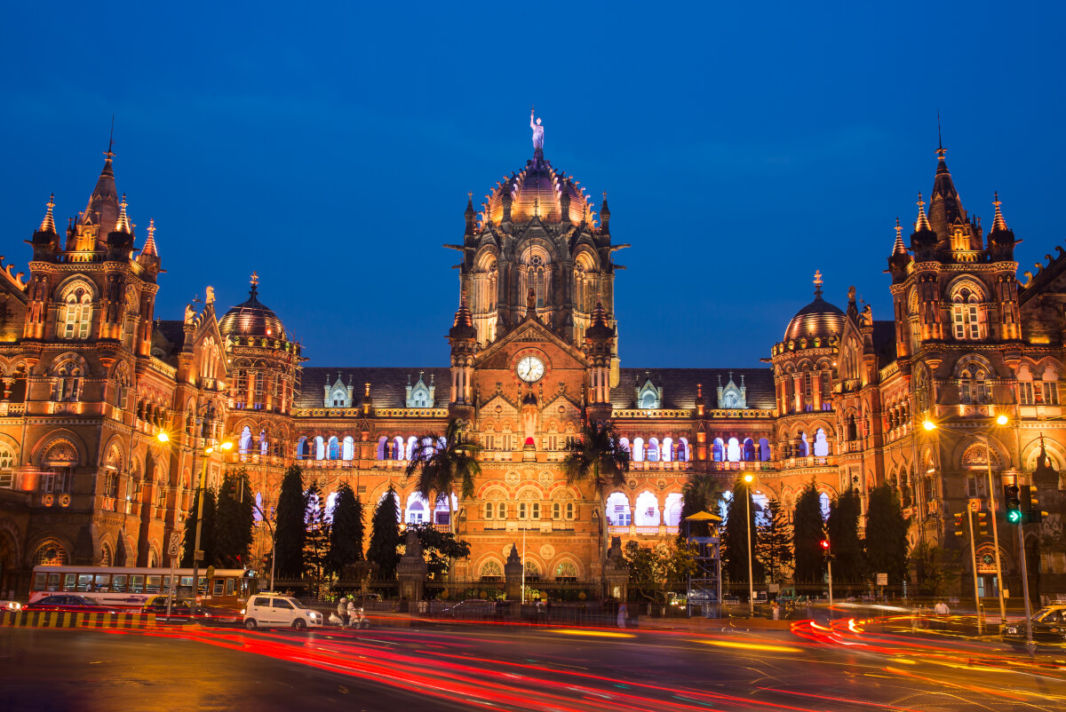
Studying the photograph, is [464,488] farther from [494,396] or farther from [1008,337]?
[1008,337]

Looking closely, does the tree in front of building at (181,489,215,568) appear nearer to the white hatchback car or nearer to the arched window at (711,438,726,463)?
the white hatchback car

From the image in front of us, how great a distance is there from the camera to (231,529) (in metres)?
69.0

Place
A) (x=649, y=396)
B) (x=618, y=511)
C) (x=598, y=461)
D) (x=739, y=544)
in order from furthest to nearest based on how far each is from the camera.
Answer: (x=649, y=396)
(x=618, y=511)
(x=598, y=461)
(x=739, y=544)

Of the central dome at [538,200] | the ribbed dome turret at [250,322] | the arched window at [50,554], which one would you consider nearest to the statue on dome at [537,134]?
the central dome at [538,200]

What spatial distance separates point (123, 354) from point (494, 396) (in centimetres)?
3111

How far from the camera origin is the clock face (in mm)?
90312

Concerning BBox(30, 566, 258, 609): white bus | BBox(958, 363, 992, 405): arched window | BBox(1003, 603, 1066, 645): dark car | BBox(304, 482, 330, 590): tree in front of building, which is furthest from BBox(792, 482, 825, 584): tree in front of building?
BBox(30, 566, 258, 609): white bus

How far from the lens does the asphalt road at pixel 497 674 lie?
2019 centimetres

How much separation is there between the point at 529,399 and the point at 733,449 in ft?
63.2

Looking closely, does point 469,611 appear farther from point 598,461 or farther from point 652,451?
point 652,451

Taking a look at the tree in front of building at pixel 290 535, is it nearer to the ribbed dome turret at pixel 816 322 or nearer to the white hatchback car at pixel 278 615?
the white hatchback car at pixel 278 615

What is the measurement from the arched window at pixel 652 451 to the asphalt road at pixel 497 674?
54.6m

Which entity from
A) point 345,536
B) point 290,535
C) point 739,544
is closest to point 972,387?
point 739,544

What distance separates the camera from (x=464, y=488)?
7969 centimetres
